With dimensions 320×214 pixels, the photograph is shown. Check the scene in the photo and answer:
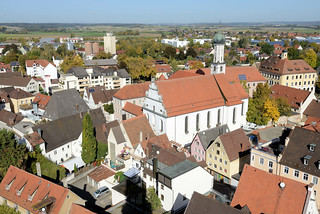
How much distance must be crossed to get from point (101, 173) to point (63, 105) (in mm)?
24845

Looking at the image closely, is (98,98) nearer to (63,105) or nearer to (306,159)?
(63,105)

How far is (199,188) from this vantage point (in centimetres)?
3069

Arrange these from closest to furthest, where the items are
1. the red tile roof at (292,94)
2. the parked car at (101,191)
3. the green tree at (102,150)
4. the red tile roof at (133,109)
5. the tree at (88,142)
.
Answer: the parked car at (101,191)
the tree at (88,142)
the green tree at (102,150)
the red tile roof at (133,109)
the red tile roof at (292,94)

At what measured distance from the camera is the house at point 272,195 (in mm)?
23000

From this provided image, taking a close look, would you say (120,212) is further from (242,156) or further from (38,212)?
(242,156)

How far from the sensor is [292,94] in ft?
202

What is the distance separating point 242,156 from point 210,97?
15159mm

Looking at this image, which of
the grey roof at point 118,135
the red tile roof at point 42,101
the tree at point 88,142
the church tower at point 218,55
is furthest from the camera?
the red tile roof at point 42,101

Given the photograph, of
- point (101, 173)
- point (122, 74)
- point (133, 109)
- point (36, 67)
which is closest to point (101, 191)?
point (101, 173)

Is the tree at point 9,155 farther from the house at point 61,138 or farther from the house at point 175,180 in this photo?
the house at point 175,180

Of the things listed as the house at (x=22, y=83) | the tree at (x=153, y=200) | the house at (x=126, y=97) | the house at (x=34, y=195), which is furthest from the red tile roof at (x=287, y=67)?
the house at (x=22, y=83)

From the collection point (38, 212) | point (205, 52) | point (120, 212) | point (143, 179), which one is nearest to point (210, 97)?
point (143, 179)

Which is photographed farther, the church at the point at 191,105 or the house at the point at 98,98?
the house at the point at 98,98

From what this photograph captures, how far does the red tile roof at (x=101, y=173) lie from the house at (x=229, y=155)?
13.3 metres
